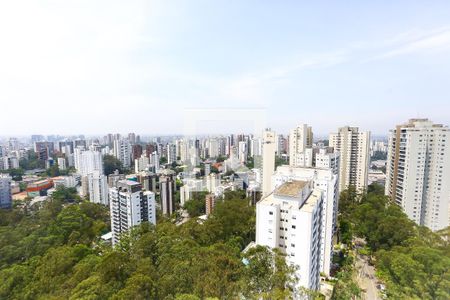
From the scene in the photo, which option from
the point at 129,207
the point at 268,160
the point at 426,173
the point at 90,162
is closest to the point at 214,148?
the point at 268,160

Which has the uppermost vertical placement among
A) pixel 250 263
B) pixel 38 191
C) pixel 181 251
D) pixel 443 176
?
pixel 443 176

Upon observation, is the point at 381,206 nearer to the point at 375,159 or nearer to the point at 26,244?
the point at 26,244

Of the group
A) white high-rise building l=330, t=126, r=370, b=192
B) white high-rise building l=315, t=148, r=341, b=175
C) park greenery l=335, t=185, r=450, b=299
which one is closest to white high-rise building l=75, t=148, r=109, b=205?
white high-rise building l=315, t=148, r=341, b=175

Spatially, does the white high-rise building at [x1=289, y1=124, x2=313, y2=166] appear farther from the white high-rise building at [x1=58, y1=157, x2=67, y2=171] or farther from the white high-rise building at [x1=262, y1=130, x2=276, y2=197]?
the white high-rise building at [x1=58, y1=157, x2=67, y2=171]

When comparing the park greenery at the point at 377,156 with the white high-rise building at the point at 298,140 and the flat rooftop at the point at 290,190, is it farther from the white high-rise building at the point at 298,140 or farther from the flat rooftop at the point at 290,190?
the flat rooftop at the point at 290,190

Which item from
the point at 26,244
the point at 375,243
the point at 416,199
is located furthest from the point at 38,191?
the point at 416,199
